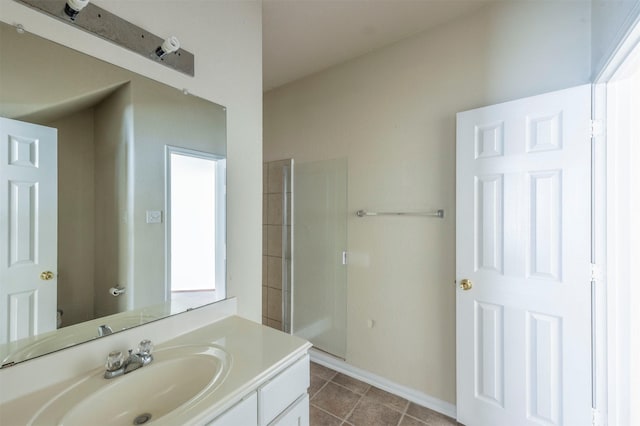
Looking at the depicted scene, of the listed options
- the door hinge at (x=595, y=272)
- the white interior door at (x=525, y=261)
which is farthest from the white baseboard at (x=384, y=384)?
the door hinge at (x=595, y=272)

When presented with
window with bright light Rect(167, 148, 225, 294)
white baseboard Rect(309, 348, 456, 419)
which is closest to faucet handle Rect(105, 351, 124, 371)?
window with bright light Rect(167, 148, 225, 294)

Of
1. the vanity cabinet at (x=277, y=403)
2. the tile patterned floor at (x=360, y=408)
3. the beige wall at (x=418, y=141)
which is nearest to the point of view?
the vanity cabinet at (x=277, y=403)

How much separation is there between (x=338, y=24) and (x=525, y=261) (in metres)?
1.91

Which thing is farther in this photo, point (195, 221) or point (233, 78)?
point (233, 78)

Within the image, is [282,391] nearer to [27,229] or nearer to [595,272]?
[27,229]

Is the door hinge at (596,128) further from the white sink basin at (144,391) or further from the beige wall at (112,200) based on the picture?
the beige wall at (112,200)

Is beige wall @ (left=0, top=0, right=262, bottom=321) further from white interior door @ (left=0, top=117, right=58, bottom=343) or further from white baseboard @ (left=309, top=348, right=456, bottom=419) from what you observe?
white baseboard @ (left=309, top=348, right=456, bottom=419)

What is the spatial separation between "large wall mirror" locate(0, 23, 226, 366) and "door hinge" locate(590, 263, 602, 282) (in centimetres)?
188

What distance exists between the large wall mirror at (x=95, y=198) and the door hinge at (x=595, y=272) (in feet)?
6.16

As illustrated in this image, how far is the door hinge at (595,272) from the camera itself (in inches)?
51.9

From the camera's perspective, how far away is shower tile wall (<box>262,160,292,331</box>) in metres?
2.76

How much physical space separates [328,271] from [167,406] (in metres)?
1.67

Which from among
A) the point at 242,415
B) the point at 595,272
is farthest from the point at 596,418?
the point at 242,415

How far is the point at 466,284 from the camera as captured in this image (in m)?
1.67
